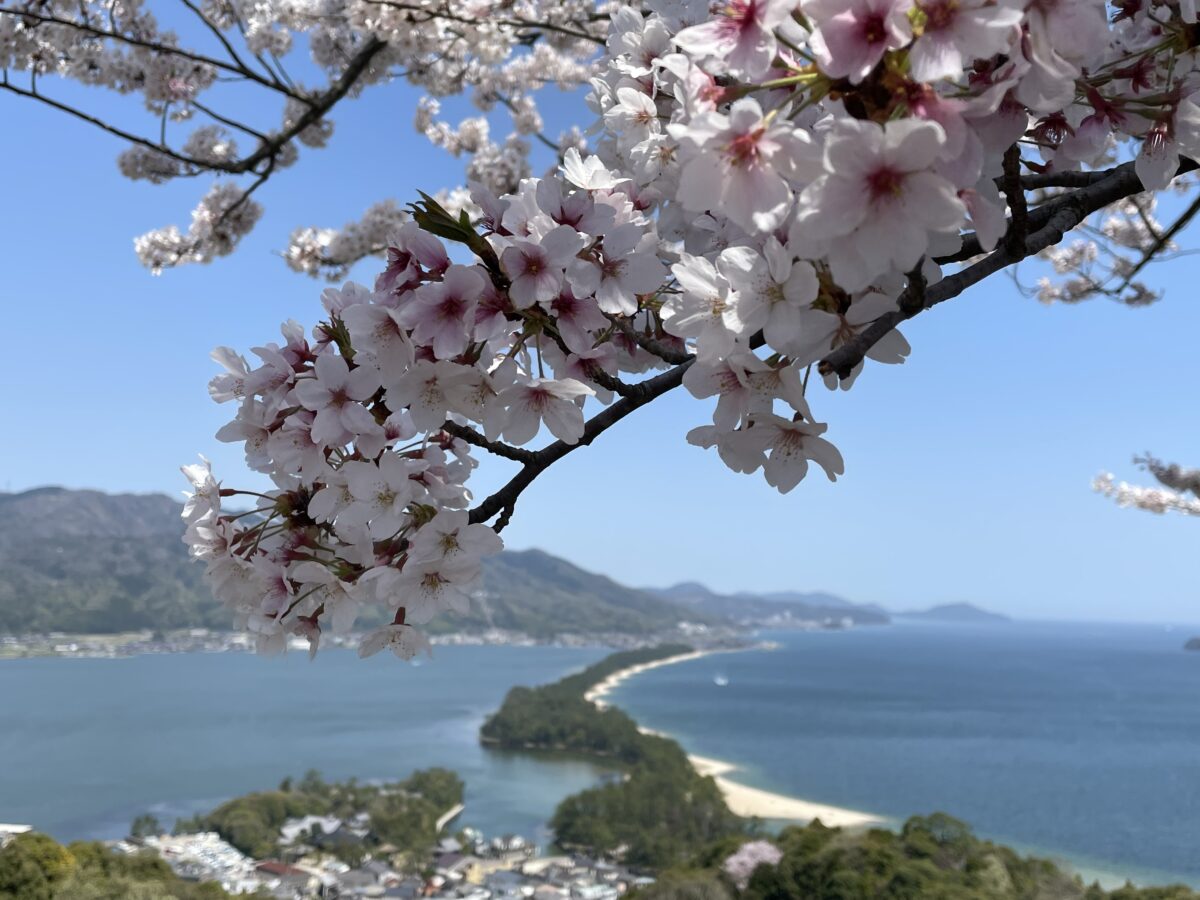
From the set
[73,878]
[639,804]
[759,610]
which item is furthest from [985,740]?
[759,610]

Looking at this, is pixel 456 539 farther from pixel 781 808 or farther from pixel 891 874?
pixel 781 808

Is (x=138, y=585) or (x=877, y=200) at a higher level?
(x=877, y=200)

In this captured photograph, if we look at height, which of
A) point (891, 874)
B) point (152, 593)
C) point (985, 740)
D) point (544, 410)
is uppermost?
point (544, 410)

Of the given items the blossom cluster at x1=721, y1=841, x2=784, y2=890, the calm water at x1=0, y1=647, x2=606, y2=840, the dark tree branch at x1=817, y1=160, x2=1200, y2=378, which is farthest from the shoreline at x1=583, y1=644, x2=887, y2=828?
the dark tree branch at x1=817, y1=160, x2=1200, y2=378

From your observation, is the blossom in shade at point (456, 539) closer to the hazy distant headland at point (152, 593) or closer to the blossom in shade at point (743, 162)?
the blossom in shade at point (743, 162)

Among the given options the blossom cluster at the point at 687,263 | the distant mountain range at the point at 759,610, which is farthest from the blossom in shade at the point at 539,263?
the distant mountain range at the point at 759,610

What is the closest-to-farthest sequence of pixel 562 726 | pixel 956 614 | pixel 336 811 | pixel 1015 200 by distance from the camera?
pixel 1015 200
pixel 336 811
pixel 562 726
pixel 956 614

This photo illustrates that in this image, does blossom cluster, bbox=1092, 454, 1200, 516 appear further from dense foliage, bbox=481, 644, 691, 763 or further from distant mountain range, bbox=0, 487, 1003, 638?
distant mountain range, bbox=0, 487, 1003, 638
